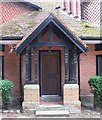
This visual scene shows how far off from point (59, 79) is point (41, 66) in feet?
3.64

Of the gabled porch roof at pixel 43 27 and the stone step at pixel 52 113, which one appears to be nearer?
the stone step at pixel 52 113

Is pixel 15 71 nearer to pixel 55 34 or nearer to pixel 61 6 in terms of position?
pixel 55 34

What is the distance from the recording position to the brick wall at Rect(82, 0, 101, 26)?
1529 cm

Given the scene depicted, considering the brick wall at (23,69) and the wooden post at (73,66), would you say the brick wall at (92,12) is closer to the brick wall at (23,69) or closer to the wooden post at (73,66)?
the brick wall at (23,69)

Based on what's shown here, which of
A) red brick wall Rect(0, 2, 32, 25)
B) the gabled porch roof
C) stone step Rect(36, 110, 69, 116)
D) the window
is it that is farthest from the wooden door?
red brick wall Rect(0, 2, 32, 25)

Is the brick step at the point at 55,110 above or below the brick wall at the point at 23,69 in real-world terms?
below

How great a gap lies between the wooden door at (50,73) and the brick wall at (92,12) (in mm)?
4182

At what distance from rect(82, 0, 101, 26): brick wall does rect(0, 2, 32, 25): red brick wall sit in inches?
142

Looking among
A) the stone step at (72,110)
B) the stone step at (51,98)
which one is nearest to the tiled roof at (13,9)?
the stone step at (51,98)

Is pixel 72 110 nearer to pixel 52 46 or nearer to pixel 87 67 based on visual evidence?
pixel 52 46

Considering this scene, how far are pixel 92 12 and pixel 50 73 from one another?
17.5 ft

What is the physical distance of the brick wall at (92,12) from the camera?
15289 millimetres

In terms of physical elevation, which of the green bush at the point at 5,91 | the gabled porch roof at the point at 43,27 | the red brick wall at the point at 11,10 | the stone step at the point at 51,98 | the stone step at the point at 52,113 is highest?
the red brick wall at the point at 11,10

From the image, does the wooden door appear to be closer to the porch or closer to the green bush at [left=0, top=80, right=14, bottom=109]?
the porch
